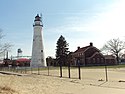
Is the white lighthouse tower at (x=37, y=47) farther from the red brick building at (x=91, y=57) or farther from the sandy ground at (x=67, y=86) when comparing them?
the sandy ground at (x=67, y=86)

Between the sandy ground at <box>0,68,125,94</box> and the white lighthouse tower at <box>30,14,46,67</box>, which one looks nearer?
the sandy ground at <box>0,68,125,94</box>

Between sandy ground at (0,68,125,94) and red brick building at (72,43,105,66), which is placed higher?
red brick building at (72,43,105,66)

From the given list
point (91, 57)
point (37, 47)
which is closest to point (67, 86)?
point (37, 47)

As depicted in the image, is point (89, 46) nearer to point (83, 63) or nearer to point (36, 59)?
point (83, 63)

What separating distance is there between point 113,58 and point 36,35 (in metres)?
34.8

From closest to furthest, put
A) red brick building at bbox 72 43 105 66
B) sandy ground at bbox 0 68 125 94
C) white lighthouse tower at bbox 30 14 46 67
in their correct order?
sandy ground at bbox 0 68 125 94 → white lighthouse tower at bbox 30 14 46 67 → red brick building at bbox 72 43 105 66

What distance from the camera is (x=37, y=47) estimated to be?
63062 millimetres

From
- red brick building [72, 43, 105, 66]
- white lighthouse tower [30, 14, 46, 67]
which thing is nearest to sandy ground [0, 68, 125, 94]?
white lighthouse tower [30, 14, 46, 67]

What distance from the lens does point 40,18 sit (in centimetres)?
6462

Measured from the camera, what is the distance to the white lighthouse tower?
6281 cm

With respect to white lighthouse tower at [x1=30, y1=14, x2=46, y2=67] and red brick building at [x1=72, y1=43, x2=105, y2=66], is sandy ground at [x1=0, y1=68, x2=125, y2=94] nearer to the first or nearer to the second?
white lighthouse tower at [x1=30, y1=14, x2=46, y2=67]

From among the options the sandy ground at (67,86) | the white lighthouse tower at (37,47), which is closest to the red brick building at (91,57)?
the white lighthouse tower at (37,47)

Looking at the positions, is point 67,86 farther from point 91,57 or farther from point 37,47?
point 91,57

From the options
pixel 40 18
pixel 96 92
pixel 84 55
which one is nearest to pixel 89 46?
pixel 84 55
